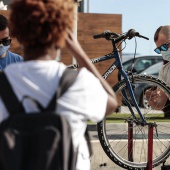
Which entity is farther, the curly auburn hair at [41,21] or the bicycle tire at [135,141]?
the bicycle tire at [135,141]

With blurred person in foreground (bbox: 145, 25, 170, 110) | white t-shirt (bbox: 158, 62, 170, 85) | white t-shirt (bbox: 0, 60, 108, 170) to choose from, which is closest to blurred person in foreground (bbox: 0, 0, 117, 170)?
white t-shirt (bbox: 0, 60, 108, 170)

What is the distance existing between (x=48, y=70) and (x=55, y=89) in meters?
0.09

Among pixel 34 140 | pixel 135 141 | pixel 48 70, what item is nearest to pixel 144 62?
pixel 135 141

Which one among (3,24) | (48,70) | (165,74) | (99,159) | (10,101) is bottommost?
(99,159)

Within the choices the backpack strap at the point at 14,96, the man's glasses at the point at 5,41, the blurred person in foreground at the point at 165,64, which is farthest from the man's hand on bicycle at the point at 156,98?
the backpack strap at the point at 14,96

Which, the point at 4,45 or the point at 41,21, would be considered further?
the point at 4,45

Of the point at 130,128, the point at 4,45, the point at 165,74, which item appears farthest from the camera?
the point at 165,74

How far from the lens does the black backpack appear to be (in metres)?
2.30

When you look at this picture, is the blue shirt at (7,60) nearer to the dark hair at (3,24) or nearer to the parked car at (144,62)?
the dark hair at (3,24)

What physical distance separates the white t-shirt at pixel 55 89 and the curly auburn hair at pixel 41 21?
97mm

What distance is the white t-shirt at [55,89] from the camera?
7.79 feet

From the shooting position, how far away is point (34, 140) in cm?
231

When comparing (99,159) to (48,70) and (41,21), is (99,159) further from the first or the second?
(41,21)

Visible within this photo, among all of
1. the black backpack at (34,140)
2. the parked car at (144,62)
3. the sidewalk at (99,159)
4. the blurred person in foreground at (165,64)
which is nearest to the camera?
the black backpack at (34,140)
